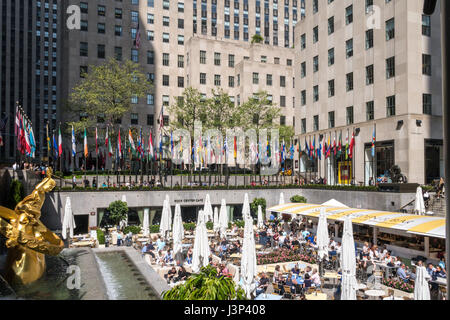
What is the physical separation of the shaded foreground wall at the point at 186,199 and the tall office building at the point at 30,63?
8045cm

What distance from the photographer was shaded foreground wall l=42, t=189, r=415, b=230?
33.2 m

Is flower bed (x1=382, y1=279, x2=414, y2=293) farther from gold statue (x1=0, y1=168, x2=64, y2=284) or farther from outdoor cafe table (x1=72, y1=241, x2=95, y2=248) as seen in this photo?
outdoor cafe table (x1=72, y1=241, x2=95, y2=248)

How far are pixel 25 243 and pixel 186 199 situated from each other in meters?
25.8

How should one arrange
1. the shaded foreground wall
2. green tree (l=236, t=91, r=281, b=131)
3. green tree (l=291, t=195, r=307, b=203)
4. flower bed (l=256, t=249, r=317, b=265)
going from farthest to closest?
green tree (l=236, t=91, r=281, b=131), green tree (l=291, t=195, r=307, b=203), the shaded foreground wall, flower bed (l=256, t=249, r=317, b=265)

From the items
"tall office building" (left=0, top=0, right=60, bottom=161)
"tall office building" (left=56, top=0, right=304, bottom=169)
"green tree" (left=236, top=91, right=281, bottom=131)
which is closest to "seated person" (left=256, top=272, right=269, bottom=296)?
"green tree" (left=236, top=91, right=281, bottom=131)

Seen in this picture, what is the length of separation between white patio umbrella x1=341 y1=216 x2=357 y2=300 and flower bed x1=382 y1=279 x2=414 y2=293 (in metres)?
3.19

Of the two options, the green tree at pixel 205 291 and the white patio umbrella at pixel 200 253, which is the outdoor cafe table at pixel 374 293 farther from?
the green tree at pixel 205 291

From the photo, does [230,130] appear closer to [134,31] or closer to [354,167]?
[354,167]

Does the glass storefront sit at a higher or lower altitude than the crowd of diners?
higher

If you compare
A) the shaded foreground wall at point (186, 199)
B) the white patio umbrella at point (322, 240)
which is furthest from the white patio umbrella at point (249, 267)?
A: the shaded foreground wall at point (186, 199)

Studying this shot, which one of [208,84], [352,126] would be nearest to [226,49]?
[208,84]

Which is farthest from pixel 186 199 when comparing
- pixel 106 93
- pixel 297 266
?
pixel 297 266

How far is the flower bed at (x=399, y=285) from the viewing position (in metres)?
16.7

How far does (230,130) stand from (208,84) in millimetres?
20630
